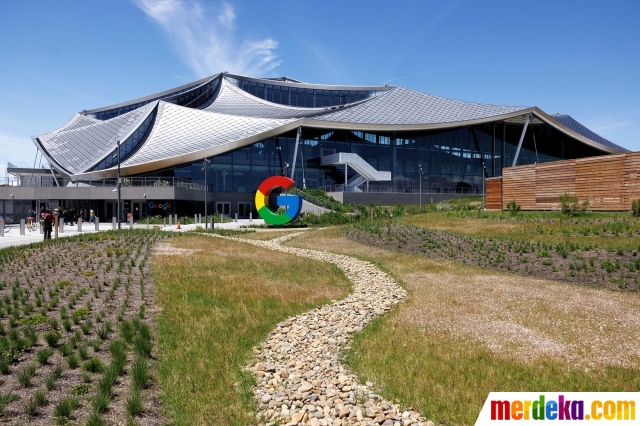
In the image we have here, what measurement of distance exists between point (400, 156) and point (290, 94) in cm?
2948

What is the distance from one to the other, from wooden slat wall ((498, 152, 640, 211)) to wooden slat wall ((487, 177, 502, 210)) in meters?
0.57

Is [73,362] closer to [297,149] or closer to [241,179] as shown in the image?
[241,179]

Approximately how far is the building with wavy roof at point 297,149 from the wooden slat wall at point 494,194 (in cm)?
1902

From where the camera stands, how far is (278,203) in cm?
4081

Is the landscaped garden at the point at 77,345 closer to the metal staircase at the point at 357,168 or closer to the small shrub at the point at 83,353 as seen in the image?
the small shrub at the point at 83,353

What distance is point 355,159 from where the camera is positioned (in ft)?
190

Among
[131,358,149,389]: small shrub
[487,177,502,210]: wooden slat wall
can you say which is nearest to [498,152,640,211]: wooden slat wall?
[487,177,502,210]: wooden slat wall

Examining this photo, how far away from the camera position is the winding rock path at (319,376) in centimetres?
584

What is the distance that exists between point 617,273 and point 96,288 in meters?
15.1

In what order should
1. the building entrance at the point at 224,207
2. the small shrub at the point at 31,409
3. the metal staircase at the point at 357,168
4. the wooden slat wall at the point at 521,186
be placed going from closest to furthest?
the small shrub at the point at 31,409 < the wooden slat wall at the point at 521,186 < the building entrance at the point at 224,207 < the metal staircase at the point at 357,168

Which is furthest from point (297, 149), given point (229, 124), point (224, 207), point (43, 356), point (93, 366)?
point (93, 366)

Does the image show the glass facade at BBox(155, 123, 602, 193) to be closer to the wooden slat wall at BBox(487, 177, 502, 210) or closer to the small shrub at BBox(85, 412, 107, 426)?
the wooden slat wall at BBox(487, 177, 502, 210)

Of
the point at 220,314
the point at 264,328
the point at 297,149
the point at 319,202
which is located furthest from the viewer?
the point at 297,149

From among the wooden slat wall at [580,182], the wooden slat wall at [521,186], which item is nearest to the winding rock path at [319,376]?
the wooden slat wall at [580,182]
